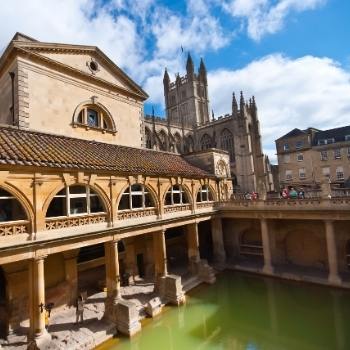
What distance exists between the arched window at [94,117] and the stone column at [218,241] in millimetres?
12795

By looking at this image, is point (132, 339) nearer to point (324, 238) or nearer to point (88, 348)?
point (88, 348)

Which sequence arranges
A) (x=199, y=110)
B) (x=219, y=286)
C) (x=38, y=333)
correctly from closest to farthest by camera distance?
(x=38, y=333) → (x=219, y=286) → (x=199, y=110)

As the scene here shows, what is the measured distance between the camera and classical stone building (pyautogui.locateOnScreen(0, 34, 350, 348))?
12.0 metres

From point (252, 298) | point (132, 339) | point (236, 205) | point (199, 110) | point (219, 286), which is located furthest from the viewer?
point (199, 110)

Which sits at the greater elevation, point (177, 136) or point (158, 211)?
point (177, 136)

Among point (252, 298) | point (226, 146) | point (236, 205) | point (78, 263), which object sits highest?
point (226, 146)

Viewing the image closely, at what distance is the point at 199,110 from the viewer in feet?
275

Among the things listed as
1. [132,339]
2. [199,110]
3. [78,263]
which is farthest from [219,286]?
[199,110]

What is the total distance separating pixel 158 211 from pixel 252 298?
871 cm

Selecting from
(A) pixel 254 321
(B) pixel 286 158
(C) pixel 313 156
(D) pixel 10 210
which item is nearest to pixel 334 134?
(C) pixel 313 156

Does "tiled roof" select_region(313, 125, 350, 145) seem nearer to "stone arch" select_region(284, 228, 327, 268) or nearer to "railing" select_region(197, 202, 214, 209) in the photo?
"stone arch" select_region(284, 228, 327, 268)

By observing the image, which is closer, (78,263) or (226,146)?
(78,263)

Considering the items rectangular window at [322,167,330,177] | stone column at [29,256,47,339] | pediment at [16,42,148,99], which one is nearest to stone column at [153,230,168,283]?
stone column at [29,256,47,339]

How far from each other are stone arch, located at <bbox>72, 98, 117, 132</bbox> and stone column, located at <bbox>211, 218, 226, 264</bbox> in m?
12.8
